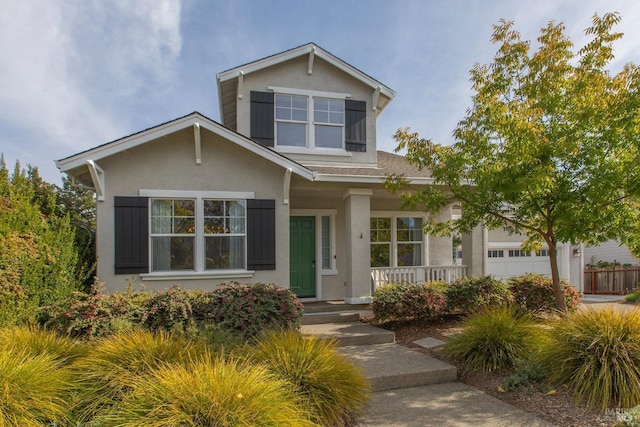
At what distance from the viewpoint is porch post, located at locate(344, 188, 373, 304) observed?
8.70 meters

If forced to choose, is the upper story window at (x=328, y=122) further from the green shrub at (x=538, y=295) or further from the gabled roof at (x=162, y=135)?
the green shrub at (x=538, y=295)

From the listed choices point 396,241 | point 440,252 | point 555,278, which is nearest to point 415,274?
point 396,241

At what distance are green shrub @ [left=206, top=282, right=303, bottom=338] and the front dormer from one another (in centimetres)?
425

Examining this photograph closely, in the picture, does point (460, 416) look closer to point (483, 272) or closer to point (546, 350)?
point (546, 350)

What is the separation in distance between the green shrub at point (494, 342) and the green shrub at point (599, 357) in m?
0.43

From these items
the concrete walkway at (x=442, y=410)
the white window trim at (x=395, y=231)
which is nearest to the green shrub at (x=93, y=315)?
the concrete walkway at (x=442, y=410)

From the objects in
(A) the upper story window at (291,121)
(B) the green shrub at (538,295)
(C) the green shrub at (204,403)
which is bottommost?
(B) the green shrub at (538,295)

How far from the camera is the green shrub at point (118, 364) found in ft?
10.8

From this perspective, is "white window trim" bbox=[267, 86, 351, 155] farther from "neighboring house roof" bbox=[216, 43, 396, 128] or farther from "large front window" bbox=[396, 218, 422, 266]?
"large front window" bbox=[396, 218, 422, 266]

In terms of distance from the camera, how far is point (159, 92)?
11.3 m

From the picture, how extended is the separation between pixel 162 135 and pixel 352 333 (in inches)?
209

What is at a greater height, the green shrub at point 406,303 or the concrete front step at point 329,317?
the green shrub at point 406,303

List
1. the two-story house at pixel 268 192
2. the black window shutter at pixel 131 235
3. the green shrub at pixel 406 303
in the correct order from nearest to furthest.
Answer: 1. the black window shutter at pixel 131 235
2. the two-story house at pixel 268 192
3. the green shrub at pixel 406 303

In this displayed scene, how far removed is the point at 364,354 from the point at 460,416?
84.8 inches
